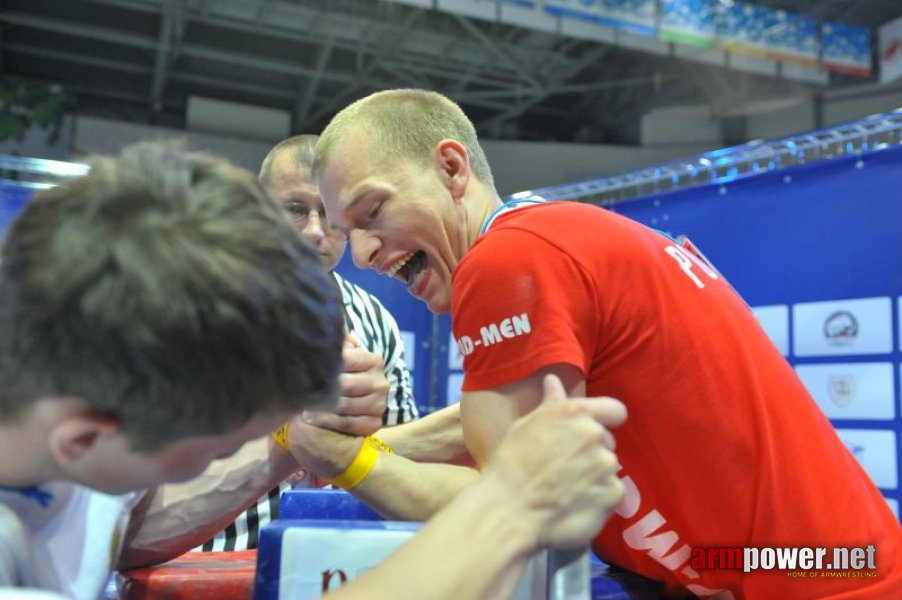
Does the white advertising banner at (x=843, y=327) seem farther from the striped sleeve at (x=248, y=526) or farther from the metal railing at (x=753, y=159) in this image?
the striped sleeve at (x=248, y=526)

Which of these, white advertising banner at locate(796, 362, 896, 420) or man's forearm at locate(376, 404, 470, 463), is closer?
man's forearm at locate(376, 404, 470, 463)

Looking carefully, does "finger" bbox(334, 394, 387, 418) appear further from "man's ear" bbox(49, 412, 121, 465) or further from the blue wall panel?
the blue wall panel

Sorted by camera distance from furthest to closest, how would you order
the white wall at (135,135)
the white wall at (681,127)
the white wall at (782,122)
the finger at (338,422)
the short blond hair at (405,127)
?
the white wall at (681,127) → the white wall at (135,135) → the white wall at (782,122) → the short blond hair at (405,127) → the finger at (338,422)

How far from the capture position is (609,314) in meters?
1.10

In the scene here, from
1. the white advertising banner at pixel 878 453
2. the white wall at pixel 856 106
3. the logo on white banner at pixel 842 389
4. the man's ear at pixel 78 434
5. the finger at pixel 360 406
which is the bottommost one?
the man's ear at pixel 78 434

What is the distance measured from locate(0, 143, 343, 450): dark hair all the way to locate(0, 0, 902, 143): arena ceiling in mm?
8512

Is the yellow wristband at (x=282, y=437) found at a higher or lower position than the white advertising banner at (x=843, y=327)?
lower

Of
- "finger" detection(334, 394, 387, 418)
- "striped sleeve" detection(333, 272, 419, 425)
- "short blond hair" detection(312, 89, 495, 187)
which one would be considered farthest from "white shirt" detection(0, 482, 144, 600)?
"striped sleeve" detection(333, 272, 419, 425)

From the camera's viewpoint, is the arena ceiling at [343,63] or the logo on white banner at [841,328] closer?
the logo on white banner at [841,328]

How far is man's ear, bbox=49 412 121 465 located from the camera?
25.1 inches

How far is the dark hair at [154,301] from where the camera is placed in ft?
1.97

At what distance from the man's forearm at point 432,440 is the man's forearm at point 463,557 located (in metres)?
1.09

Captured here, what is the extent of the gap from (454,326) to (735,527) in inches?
20.0

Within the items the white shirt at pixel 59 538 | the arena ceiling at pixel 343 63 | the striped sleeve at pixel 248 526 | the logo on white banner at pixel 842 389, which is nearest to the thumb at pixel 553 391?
the white shirt at pixel 59 538
